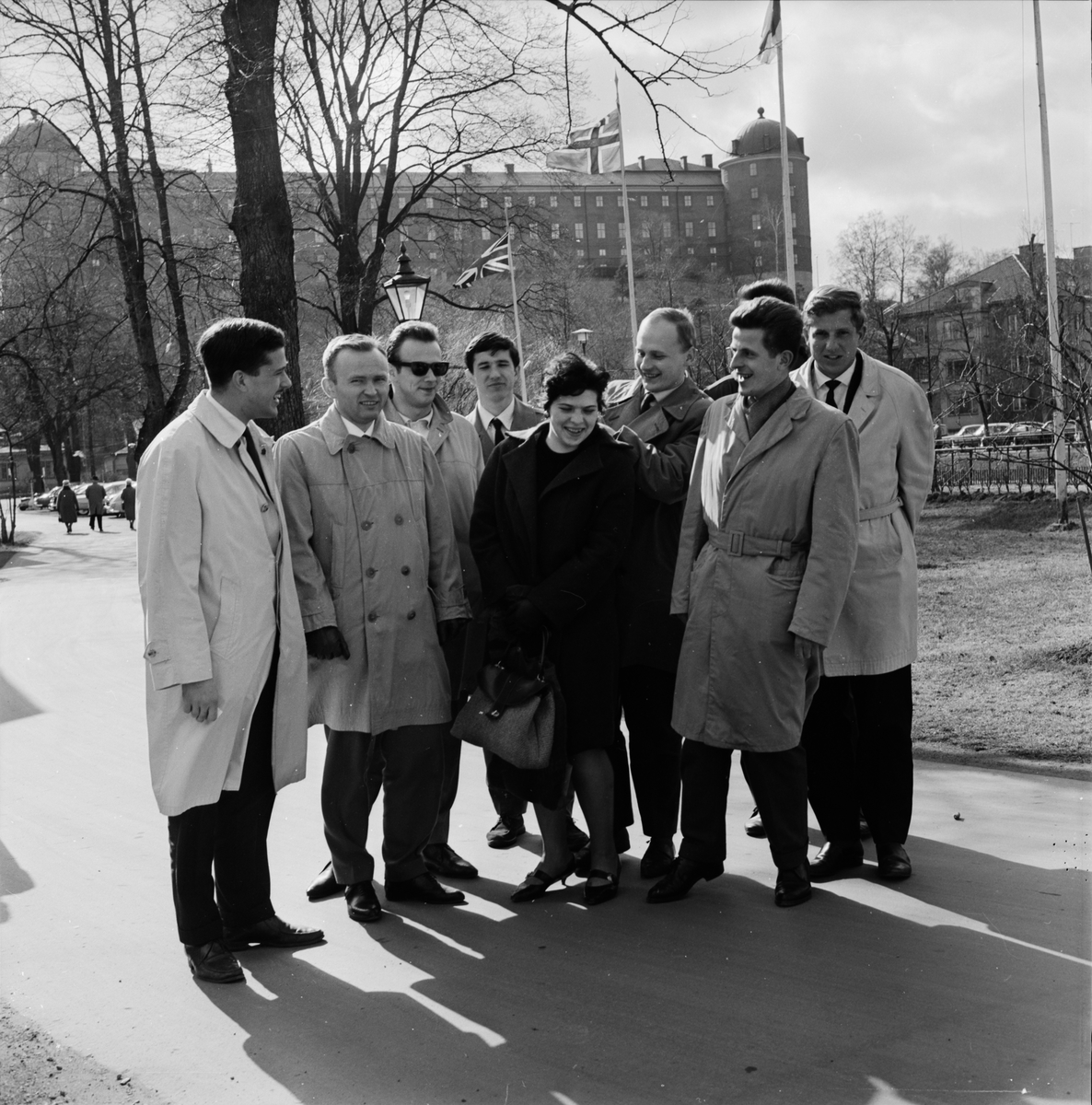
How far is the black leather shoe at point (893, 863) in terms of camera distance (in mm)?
4605

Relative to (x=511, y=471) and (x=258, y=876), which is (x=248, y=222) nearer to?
(x=511, y=471)

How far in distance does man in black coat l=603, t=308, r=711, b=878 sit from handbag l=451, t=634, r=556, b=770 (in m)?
0.43

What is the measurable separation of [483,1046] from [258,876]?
1208 millimetres

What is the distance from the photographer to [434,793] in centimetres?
477

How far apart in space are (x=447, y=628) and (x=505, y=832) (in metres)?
1.04

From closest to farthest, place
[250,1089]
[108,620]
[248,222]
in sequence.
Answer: [250,1089], [248,222], [108,620]

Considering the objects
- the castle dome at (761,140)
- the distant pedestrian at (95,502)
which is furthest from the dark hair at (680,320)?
the castle dome at (761,140)

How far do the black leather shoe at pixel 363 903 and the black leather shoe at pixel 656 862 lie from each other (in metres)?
1.00

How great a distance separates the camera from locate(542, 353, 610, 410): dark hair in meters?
4.59

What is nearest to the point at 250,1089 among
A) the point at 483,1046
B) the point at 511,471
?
the point at 483,1046

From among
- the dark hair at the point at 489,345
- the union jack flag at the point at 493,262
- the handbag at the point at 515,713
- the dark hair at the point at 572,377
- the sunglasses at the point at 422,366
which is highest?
the union jack flag at the point at 493,262

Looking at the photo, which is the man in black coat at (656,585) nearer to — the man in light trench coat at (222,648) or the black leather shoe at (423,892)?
the black leather shoe at (423,892)

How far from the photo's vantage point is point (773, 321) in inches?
174

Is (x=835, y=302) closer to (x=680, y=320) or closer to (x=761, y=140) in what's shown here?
(x=680, y=320)
